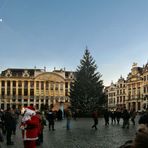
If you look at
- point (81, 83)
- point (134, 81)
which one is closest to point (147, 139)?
point (81, 83)

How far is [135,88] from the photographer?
→ 139m

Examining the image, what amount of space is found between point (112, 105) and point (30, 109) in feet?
502

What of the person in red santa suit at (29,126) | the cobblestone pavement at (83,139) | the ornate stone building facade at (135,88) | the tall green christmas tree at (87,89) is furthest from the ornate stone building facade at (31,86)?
the person in red santa suit at (29,126)

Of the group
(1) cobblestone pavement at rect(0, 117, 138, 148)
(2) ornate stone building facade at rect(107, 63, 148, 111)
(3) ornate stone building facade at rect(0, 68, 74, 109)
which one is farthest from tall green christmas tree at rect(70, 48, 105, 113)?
(3) ornate stone building facade at rect(0, 68, 74, 109)

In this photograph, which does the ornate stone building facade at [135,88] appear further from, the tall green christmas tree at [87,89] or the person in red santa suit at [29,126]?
the person in red santa suit at [29,126]

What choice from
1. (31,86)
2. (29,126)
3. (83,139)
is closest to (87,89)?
(83,139)

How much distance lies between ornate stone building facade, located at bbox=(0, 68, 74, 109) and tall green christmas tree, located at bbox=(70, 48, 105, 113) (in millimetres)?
78769

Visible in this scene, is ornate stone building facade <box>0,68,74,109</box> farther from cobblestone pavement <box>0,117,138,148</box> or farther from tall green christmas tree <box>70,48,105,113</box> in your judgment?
cobblestone pavement <box>0,117,138,148</box>

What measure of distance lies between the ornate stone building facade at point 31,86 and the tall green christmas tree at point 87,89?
78.8 meters

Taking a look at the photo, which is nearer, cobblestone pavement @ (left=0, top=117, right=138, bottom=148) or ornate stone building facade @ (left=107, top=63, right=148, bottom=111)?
cobblestone pavement @ (left=0, top=117, right=138, bottom=148)

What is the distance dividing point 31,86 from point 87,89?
277 ft

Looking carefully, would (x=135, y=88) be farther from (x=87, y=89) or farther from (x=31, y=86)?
(x=87, y=89)

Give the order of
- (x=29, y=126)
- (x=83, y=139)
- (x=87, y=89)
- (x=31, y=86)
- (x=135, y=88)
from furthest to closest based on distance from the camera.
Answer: (x=31, y=86) → (x=135, y=88) → (x=87, y=89) → (x=83, y=139) → (x=29, y=126)

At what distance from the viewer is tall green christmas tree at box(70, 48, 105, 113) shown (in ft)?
221
